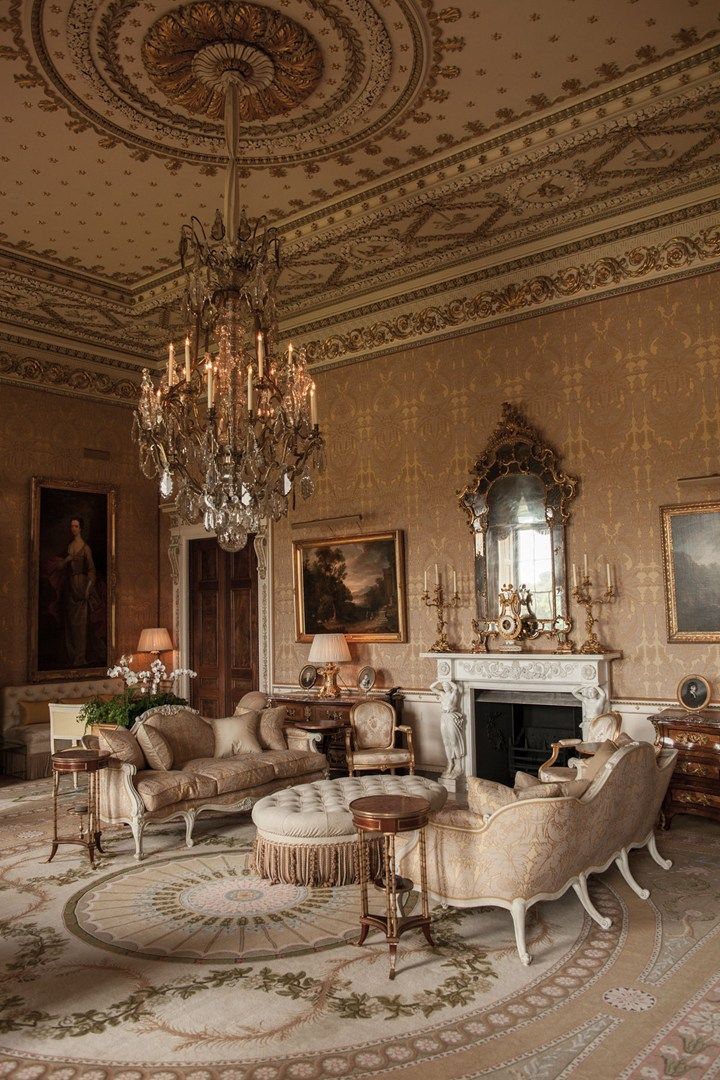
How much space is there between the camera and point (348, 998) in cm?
379

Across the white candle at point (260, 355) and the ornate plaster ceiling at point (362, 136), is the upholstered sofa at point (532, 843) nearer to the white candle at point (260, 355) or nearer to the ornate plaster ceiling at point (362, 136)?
the white candle at point (260, 355)

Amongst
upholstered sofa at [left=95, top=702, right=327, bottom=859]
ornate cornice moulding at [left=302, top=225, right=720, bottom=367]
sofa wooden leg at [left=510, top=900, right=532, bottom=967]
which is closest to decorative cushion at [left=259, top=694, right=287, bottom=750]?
upholstered sofa at [left=95, top=702, right=327, bottom=859]

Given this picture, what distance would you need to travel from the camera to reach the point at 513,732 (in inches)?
329

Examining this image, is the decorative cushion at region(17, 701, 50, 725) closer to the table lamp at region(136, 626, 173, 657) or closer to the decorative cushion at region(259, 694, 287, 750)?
the table lamp at region(136, 626, 173, 657)

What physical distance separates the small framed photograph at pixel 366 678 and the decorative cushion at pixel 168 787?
2771 millimetres

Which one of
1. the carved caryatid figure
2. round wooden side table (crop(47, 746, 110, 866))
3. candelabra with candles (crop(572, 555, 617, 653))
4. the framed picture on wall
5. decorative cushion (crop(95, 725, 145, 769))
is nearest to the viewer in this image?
round wooden side table (crop(47, 746, 110, 866))

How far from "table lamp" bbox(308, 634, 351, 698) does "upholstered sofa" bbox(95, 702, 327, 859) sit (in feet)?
3.23

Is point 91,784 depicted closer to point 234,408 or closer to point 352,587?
point 234,408

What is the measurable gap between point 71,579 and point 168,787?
4920mm

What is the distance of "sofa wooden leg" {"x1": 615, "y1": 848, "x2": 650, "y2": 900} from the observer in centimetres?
496

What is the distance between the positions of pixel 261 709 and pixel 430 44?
18.9 ft

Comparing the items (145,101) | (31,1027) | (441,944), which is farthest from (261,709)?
(145,101)

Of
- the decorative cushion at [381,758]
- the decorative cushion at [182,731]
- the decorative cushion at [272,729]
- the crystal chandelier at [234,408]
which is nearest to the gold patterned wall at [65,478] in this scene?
the decorative cushion at [182,731]

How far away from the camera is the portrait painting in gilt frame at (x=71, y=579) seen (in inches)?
398
